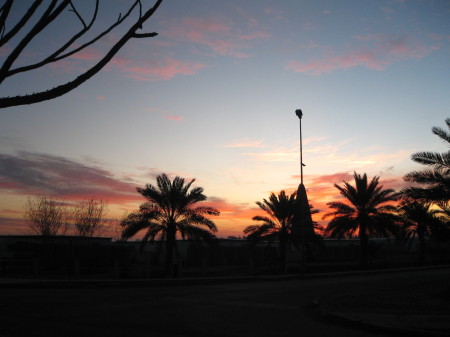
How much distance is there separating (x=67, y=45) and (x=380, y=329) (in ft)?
24.4

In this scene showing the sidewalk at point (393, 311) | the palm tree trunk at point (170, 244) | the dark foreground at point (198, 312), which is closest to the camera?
the sidewalk at point (393, 311)

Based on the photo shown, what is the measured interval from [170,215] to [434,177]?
15444 mm

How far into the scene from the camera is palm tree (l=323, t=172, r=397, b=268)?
32969mm

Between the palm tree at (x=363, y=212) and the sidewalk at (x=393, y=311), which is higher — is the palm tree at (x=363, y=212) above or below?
above

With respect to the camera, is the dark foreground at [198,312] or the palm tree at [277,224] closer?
the dark foreground at [198,312]

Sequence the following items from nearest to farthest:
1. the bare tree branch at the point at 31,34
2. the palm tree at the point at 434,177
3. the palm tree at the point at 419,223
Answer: the bare tree branch at the point at 31,34 → the palm tree at the point at 434,177 → the palm tree at the point at 419,223

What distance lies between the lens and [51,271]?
31.5 meters

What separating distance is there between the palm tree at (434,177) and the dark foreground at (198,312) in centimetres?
346

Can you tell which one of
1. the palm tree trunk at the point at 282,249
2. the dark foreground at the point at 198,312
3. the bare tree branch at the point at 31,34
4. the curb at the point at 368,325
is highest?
the bare tree branch at the point at 31,34

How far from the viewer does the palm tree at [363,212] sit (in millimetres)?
32969

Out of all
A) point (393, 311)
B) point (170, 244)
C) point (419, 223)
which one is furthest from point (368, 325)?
point (419, 223)

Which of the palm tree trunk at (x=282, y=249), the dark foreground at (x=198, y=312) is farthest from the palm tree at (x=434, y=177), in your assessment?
the palm tree trunk at (x=282, y=249)

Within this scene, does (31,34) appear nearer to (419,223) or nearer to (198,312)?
(198,312)

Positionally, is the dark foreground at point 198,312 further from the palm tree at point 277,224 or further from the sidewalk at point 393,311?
the palm tree at point 277,224
